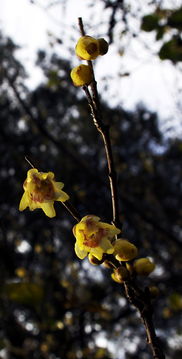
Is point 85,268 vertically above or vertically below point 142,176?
below

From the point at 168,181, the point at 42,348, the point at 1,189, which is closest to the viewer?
the point at 42,348

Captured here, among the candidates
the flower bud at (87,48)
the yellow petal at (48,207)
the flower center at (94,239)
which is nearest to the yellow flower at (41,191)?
the yellow petal at (48,207)

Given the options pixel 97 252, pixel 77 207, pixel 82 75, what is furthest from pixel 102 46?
pixel 77 207

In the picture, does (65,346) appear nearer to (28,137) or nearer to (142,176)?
(28,137)

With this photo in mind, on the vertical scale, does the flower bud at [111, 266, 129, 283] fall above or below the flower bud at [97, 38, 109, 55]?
below

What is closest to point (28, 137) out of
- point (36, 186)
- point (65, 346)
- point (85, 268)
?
point (85, 268)

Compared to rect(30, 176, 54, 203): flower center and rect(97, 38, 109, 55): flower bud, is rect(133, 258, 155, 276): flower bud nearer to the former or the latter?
rect(30, 176, 54, 203): flower center

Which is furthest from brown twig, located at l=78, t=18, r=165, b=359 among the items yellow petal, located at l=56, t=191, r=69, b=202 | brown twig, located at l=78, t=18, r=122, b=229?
yellow petal, located at l=56, t=191, r=69, b=202
